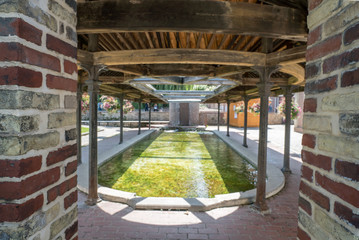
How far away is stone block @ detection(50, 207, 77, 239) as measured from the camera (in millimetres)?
1000

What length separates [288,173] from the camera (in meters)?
5.66

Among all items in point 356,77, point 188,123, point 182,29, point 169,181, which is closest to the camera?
point 356,77

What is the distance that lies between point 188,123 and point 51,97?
19.1 metres

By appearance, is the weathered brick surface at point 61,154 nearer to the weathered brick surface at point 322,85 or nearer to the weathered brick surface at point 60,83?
the weathered brick surface at point 60,83

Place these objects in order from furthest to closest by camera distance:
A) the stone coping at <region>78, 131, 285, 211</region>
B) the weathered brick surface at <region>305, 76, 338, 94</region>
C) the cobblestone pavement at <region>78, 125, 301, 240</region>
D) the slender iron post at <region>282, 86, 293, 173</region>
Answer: the slender iron post at <region>282, 86, 293, 173</region>
the stone coping at <region>78, 131, 285, 211</region>
the cobblestone pavement at <region>78, 125, 301, 240</region>
the weathered brick surface at <region>305, 76, 338, 94</region>

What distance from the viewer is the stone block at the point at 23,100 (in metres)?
0.78

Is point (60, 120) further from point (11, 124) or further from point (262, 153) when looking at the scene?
point (262, 153)

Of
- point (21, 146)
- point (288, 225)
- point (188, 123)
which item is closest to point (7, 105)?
point (21, 146)

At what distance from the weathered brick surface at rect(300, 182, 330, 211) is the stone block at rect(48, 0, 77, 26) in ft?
5.07

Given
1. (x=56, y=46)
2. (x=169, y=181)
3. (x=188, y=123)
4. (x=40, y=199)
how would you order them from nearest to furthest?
(x=40, y=199) < (x=56, y=46) < (x=169, y=181) < (x=188, y=123)

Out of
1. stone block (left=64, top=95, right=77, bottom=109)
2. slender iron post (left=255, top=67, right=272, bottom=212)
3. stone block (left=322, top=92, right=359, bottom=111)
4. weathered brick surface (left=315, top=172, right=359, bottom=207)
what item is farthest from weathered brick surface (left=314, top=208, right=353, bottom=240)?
slender iron post (left=255, top=67, right=272, bottom=212)

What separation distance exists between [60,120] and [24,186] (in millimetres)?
360

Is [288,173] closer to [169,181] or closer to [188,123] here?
[169,181]

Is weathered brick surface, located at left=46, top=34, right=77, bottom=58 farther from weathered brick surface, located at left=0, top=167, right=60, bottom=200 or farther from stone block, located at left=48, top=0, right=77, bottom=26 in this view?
weathered brick surface, located at left=0, top=167, right=60, bottom=200
